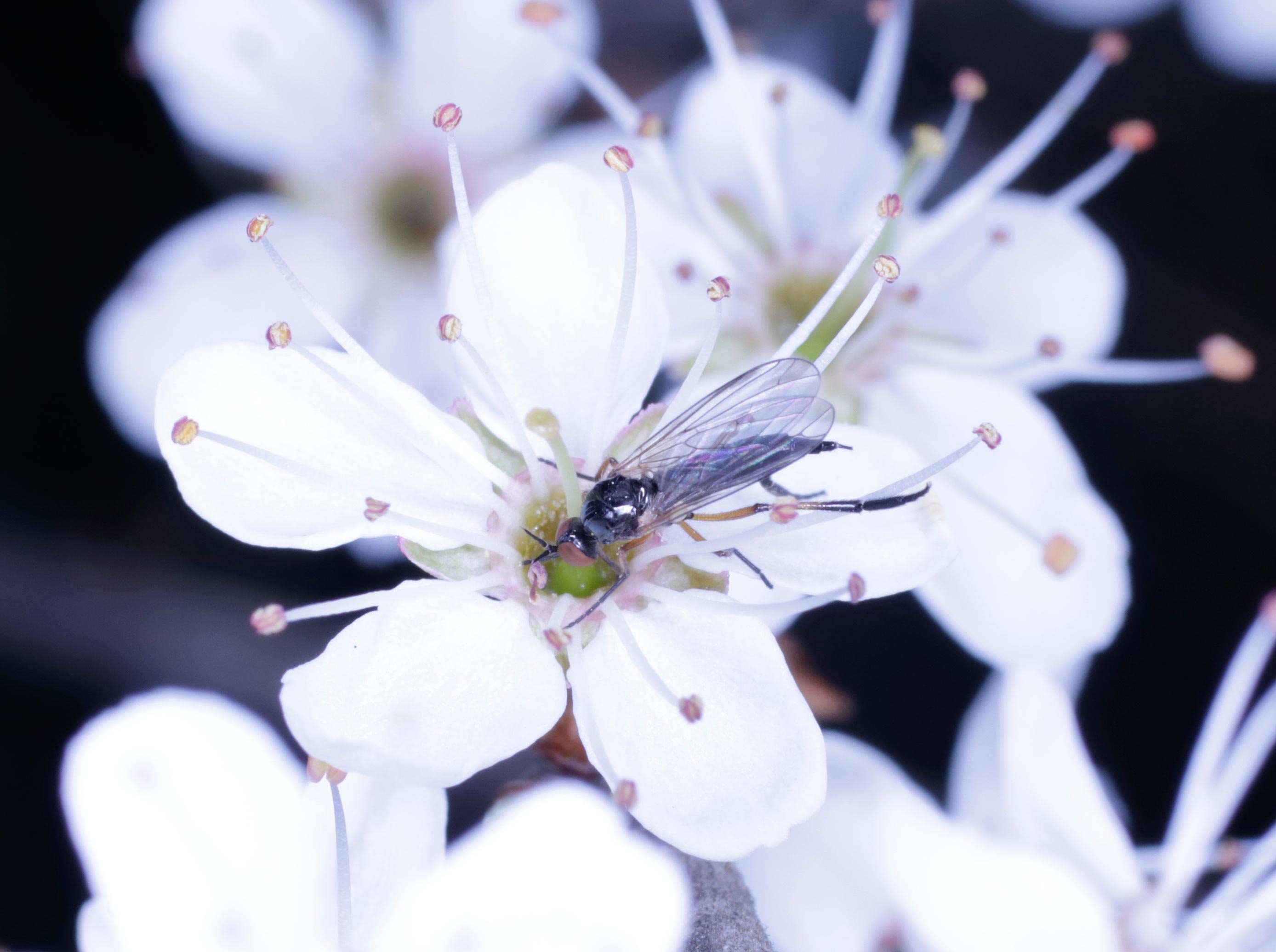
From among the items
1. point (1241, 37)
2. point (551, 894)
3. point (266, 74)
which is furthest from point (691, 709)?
point (1241, 37)

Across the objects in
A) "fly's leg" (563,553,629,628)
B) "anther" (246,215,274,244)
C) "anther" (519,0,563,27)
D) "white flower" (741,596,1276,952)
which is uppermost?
"anther" (519,0,563,27)

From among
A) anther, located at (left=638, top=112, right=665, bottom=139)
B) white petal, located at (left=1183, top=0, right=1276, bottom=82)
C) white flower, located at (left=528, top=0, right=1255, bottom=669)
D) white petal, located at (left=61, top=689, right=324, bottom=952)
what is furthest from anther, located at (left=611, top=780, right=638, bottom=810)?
white petal, located at (left=1183, top=0, right=1276, bottom=82)

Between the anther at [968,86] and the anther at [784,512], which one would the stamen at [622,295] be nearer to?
the anther at [784,512]

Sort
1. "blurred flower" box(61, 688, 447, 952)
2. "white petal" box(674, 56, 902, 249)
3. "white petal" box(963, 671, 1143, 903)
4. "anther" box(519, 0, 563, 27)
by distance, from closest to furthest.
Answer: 1. "blurred flower" box(61, 688, 447, 952)
2. "white petal" box(963, 671, 1143, 903)
3. "anther" box(519, 0, 563, 27)
4. "white petal" box(674, 56, 902, 249)

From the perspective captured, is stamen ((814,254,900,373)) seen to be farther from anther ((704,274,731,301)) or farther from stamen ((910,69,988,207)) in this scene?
stamen ((910,69,988,207))

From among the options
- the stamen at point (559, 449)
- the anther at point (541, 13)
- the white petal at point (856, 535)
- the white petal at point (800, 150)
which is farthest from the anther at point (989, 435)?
the anther at point (541, 13)

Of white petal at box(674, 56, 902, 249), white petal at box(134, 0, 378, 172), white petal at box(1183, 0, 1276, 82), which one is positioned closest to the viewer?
white petal at box(674, 56, 902, 249)
